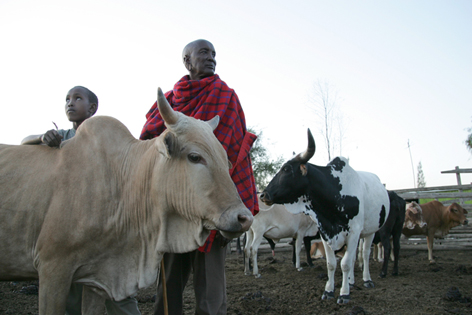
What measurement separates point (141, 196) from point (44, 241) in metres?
0.54

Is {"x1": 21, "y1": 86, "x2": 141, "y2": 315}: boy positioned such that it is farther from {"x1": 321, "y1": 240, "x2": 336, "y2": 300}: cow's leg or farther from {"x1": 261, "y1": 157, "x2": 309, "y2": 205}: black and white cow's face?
{"x1": 321, "y1": 240, "x2": 336, "y2": 300}: cow's leg

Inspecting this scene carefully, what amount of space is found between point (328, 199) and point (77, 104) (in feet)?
12.8

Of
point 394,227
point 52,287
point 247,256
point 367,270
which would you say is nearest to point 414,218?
point 394,227

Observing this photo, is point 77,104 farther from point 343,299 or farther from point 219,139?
point 343,299

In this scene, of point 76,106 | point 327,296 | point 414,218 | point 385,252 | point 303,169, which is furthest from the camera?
point 414,218

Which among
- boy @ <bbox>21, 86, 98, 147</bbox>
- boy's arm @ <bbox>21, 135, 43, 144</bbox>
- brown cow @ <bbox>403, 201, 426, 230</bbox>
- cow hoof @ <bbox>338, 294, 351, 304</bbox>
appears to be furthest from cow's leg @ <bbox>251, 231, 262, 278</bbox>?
boy's arm @ <bbox>21, 135, 43, 144</bbox>

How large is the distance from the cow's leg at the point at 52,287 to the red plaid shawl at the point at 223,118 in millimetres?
1159

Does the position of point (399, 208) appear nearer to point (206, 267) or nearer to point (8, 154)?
point (206, 267)

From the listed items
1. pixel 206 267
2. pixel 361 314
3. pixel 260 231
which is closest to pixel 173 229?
pixel 206 267

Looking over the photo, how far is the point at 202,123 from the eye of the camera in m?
2.21

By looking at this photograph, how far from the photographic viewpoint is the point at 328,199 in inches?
220

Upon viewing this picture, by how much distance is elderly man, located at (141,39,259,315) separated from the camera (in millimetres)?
2531

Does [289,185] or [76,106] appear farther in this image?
[289,185]

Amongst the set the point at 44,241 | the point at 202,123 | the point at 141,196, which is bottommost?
the point at 44,241
